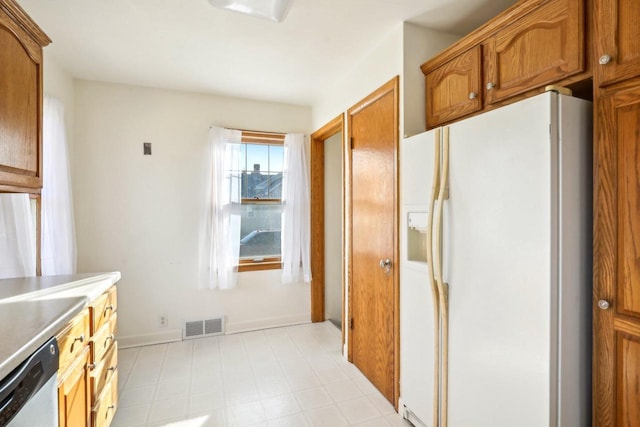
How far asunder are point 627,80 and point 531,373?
1.10m

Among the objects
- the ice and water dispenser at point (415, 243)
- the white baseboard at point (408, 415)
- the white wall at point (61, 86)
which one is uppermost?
the white wall at point (61, 86)

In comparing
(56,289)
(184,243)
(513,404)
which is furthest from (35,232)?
(513,404)

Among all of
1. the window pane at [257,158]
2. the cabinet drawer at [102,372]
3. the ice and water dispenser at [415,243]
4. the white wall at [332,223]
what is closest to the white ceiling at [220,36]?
the window pane at [257,158]

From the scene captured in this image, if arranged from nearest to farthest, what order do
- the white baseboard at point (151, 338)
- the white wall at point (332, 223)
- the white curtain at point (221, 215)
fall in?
1. the white baseboard at point (151, 338)
2. the white curtain at point (221, 215)
3. the white wall at point (332, 223)

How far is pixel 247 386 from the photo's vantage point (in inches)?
90.4

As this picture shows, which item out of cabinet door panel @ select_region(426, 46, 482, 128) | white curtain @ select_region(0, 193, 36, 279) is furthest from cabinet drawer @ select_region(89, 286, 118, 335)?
cabinet door panel @ select_region(426, 46, 482, 128)

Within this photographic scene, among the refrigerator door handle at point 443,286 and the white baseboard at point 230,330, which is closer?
the refrigerator door handle at point 443,286

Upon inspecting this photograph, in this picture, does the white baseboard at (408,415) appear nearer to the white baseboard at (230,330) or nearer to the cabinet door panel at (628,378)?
the cabinet door panel at (628,378)

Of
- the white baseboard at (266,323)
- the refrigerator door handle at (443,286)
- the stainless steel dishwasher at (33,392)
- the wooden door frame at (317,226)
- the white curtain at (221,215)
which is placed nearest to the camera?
the stainless steel dishwasher at (33,392)

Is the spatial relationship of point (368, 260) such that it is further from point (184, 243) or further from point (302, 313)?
point (184, 243)

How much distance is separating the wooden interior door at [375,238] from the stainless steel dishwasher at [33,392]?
1.73 metres

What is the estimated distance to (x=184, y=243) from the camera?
309 cm

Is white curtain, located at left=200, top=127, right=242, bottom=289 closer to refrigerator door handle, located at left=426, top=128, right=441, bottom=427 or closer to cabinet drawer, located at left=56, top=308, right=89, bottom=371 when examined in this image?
cabinet drawer, located at left=56, top=308, right=89, bottom=371

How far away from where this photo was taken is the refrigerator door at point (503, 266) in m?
1.10
